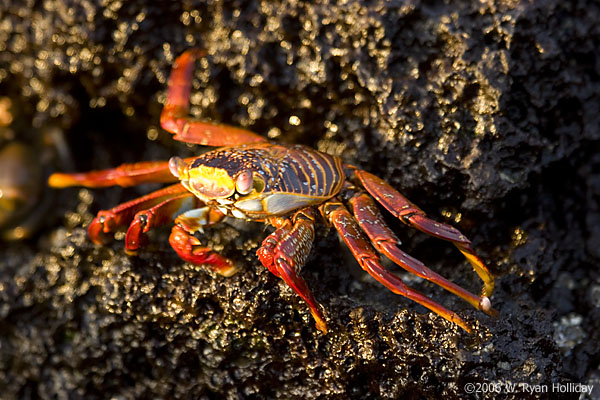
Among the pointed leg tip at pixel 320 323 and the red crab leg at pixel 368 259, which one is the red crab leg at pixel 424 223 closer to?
the red crab leg at pixel 368 259

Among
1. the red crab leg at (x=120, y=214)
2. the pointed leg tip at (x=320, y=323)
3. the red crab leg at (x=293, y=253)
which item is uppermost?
the red crab leg at (x=293, y=253)

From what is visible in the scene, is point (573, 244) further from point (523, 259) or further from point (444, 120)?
point (444, 120)

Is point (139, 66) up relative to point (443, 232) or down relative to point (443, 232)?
up

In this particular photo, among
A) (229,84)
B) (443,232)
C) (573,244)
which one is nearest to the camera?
(443,232)

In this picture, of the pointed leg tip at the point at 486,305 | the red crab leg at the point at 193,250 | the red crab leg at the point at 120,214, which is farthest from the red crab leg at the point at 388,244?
the red crab leg at the point at 120,214

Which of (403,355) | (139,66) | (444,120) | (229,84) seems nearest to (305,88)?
(229,84)

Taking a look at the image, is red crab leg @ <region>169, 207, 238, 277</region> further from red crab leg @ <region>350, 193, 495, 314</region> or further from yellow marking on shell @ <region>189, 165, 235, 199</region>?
red crab leg @ <region>350, 193, 495, 314</region>

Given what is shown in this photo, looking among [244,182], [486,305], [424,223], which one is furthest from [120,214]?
[486,305]
